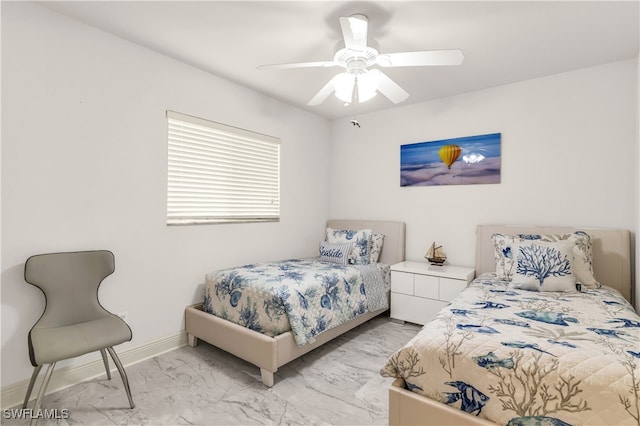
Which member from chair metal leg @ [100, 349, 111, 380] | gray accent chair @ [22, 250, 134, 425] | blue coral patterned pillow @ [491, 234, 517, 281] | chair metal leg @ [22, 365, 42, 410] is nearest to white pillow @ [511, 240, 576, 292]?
blue coral patterned pillow @ [491, 234, 517, 281]

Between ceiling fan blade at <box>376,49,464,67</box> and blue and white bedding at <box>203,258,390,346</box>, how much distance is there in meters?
1.73

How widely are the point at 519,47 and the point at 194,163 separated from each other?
2907mm

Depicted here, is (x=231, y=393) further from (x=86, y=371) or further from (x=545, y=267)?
(x=545, y=267)

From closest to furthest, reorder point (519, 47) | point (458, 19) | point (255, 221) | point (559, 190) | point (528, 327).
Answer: point (528, 327)
point (458, 19)
point (519, 47)
point (559, 190)
point (255, 221)

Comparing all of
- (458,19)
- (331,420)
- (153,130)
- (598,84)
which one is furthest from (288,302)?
(598,84)

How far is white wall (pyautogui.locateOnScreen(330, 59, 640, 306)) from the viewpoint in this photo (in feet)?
8.73

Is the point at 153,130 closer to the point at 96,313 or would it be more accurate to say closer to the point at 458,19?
the point at 96,313

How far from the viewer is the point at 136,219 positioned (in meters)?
2.51

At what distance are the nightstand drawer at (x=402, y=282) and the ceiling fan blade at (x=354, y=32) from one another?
2.26 metres

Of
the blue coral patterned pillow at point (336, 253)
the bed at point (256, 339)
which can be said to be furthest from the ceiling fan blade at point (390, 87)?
the bed at point (256, 339)

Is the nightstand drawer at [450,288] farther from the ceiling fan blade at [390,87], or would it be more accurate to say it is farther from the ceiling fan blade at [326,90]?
the ceiling fan blade at [326,90]

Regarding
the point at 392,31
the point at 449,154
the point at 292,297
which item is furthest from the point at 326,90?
the point at 449,154

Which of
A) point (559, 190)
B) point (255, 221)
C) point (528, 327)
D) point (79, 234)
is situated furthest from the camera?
point (255, 221)

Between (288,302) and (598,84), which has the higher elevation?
(598,84)
